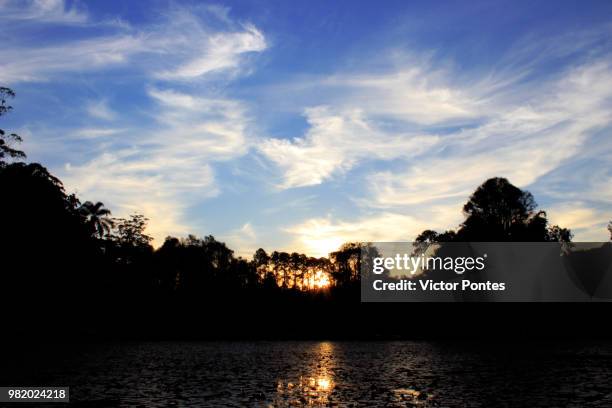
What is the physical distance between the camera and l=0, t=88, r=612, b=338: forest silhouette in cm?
5550

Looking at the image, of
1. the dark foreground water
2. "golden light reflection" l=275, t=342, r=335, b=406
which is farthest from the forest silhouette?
"golden light reflection" l=275, t=342, r=335, b=406

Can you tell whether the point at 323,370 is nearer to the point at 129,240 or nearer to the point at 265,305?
the point at 265,305

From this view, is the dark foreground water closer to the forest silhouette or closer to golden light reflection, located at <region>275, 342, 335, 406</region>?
golden light reflection, located at <region>275, 342, 335, 406</region>

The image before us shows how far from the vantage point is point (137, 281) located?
278ft

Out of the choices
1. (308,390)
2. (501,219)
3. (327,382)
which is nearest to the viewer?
(308,390)

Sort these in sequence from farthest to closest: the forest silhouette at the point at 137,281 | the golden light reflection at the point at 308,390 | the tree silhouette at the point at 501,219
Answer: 1. the tree silhouette at the point at 501,219
2. the forest silhouette at the point at 137,281
3. the golden light reflection at the point at 308,390

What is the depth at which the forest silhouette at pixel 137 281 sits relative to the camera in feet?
182

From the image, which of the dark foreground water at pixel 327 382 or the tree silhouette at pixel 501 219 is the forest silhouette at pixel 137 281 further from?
the dark foreground water at pixel 327 382

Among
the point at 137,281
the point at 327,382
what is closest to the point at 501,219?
→ the point at 137,281

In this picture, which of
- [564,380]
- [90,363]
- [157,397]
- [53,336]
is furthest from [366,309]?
[157,397]

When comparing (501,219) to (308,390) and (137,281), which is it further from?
(308,390)

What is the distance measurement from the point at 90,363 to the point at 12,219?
1235 inches

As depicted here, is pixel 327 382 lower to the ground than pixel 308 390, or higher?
lower

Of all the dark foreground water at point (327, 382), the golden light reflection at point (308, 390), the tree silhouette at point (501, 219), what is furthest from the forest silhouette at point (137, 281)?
the golden light reflection at point (308, 390)
